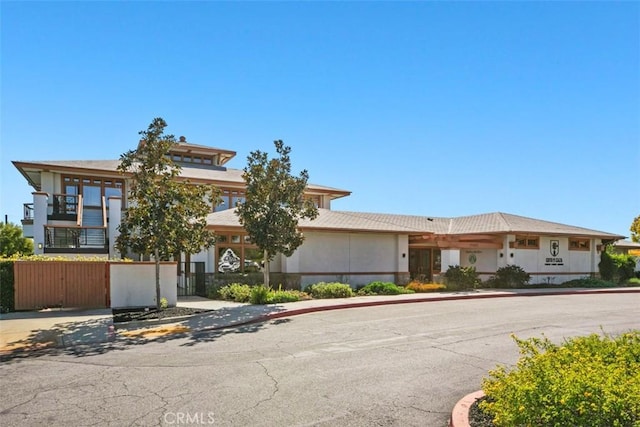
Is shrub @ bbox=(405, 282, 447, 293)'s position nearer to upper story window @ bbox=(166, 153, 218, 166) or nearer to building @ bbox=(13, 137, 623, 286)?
building @ bbox=(13, 137, 623, 286)

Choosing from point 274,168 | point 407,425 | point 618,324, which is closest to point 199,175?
point 274,168

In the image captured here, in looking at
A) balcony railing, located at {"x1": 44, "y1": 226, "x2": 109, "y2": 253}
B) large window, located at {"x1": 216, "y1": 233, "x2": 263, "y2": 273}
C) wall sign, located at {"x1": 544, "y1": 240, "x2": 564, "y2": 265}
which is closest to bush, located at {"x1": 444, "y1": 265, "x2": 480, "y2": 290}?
wall sign, located at {"x1": 544, "y1": 240, "x2": 564, "y2": 265}

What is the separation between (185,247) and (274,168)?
5.41 meters

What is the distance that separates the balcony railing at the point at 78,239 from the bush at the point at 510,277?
23895 millimetres

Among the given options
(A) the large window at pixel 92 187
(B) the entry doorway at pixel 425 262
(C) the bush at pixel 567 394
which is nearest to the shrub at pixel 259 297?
(C) the bush at pixel 567 394

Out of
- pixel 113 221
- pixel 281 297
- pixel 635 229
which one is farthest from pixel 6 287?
pixel 635 229

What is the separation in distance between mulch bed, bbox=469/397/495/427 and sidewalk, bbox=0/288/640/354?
343 inches

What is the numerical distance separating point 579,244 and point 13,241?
157ft

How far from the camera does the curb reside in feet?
17.4

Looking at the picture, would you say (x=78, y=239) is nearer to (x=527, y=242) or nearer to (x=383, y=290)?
(x=383, y=290)

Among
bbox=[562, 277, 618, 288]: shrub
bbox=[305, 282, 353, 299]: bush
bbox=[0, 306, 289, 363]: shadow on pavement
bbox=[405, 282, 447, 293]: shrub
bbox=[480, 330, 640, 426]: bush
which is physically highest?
bbox=[480, 330, 640, 426]: bush

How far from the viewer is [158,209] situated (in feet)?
49.7

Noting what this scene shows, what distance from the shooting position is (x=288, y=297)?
19.0m

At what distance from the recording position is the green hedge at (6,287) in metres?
15.6
